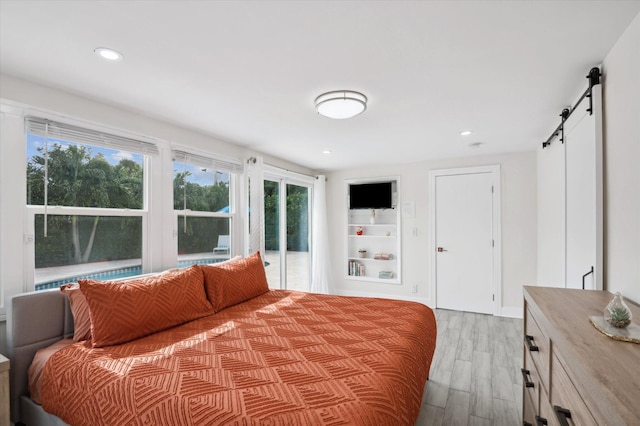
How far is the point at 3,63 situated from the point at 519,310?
5.88 m

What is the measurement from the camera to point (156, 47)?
1.75 m

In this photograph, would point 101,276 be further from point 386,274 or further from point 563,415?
point 386,274

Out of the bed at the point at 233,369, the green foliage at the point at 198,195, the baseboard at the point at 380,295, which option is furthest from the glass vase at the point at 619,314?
the baseboard at the point at 380,295

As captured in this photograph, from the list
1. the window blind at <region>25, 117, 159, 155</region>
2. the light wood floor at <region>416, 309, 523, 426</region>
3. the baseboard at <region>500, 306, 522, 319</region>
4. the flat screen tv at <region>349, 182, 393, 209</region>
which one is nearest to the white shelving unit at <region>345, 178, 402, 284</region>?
the flat screen tv at <region>349, 182, 393, 209</region>

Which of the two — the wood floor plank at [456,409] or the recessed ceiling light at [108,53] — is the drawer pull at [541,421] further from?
the recessed ceiling light at [108,53]

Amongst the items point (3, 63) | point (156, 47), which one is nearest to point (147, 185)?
point (3, 63)

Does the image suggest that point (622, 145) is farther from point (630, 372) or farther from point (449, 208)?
point (449, 208)

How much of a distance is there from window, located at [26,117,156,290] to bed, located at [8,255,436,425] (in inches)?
16.4

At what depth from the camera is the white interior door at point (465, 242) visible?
15.3 feet

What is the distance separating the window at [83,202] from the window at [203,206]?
0.39m

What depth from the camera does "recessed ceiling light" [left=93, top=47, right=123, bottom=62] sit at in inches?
69.8

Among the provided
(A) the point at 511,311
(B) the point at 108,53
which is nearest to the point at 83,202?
(B) the point at 108,53

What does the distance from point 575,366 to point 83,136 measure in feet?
10.4

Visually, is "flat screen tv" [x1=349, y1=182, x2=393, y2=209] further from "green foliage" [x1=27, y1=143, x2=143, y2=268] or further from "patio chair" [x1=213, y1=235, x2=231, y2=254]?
"green foliage" [x1=27, y1=143, x2=143, y2=268]
